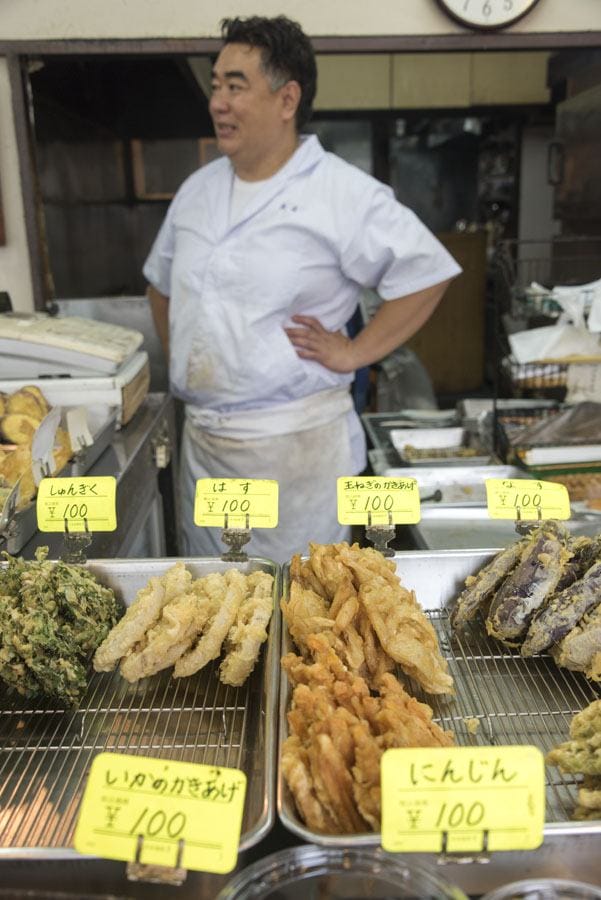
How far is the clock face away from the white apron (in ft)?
5.04

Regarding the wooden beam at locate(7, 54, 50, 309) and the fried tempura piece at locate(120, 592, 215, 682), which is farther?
the wooden beam at locate(7, 54, 50, 309)

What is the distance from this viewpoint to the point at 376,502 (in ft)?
5.19

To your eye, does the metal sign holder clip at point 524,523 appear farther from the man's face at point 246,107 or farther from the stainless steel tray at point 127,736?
the man's face at point 246,107

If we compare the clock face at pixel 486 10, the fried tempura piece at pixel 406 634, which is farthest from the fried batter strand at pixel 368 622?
the clock face at pixel 486 10

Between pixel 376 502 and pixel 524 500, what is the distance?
31 centimetres

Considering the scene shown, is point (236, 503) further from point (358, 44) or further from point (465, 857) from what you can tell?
point (358, 44)

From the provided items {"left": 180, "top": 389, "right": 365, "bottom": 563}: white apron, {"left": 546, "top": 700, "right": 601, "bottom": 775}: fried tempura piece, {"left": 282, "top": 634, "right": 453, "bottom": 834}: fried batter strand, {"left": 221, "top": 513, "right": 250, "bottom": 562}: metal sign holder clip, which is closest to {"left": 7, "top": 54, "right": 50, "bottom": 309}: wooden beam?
{"left": 180, "top": 389, "right": 365, "bottom": 563}: white apron

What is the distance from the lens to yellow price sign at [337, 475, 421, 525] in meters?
1.57

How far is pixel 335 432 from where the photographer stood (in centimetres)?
296

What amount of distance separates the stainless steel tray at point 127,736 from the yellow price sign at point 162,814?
86 mm

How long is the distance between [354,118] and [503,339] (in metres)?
5.01

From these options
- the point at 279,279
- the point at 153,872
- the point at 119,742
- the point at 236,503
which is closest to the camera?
the point at 153,872

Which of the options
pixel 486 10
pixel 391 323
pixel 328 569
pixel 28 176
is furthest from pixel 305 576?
pixel 486 10

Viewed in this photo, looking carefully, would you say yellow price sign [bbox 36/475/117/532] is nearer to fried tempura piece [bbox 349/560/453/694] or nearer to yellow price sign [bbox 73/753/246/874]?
fried tempura piece [bbox 349/560/453/694]
